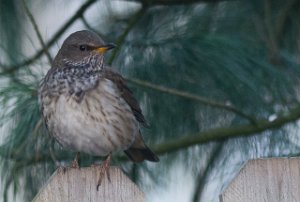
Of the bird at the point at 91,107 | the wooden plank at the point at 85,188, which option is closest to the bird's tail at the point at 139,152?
the bird at the point at 91,107

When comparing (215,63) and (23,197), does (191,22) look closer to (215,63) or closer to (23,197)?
(215,63)

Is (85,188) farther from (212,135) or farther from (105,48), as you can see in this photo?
(105,48)

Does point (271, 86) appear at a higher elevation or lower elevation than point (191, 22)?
lower

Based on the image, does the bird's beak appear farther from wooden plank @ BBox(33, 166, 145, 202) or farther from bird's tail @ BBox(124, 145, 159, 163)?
wooden plank @ BBox(33, 166, 145, 202)

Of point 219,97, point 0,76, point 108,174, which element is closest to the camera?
point 108,174

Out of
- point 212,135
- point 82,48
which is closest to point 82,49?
point 82,48

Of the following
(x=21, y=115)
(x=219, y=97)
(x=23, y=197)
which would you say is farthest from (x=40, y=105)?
(x=219, y=97)

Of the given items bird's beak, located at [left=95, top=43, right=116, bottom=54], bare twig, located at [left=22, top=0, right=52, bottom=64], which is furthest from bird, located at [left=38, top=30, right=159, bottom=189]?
bare twig, located at [left=22, top=0, right=52, bottom=64]

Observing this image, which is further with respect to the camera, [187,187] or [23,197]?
[187,187]
